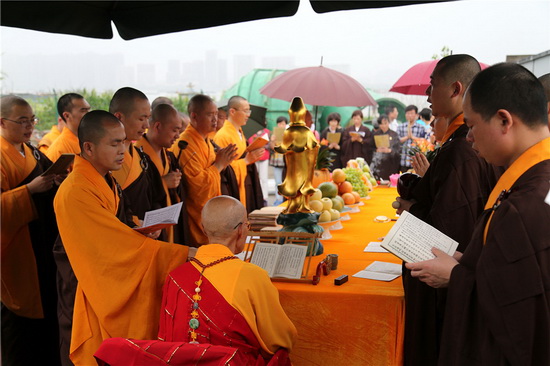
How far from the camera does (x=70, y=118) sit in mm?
4176

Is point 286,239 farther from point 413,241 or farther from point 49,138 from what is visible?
point 49,138

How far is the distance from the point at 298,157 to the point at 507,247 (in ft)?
5.15

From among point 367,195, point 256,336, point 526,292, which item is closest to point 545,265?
point 526,292

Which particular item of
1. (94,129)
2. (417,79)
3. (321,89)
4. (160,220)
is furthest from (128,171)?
(417,79)

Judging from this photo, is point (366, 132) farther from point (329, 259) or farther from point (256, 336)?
point (256, 336)

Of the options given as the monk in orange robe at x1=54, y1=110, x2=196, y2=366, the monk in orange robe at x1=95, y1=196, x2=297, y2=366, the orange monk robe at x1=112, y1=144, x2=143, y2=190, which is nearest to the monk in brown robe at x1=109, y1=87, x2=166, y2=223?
the orange monk robe at x1=112, y1=144, x2=143, y2=190

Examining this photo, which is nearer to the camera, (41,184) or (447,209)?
(447,209)

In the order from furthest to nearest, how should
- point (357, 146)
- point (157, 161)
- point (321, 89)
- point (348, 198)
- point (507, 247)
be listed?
point (357, 146), point (321, 89), point (348, 198), point (157, 161), point (507, 247)

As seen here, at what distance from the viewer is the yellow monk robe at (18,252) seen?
3.11 m

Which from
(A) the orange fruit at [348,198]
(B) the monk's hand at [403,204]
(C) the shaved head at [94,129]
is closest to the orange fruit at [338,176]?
(A) the orange fruit at [348,198]

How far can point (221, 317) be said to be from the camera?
174 centimetres

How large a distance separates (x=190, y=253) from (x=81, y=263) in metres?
0.51

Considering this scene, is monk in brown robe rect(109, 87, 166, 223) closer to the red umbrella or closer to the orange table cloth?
the orange table cloth

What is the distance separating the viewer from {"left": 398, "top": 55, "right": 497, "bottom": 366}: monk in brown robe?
2.17 m
